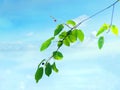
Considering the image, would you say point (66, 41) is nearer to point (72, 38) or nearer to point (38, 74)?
point (72, 38)

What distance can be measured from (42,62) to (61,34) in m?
0.47

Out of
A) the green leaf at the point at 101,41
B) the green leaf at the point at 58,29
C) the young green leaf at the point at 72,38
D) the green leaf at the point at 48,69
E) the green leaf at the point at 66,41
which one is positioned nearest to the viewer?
the green leaf at the point at 101,41

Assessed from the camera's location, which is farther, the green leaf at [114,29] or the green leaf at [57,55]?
the green leaf at [57,55]

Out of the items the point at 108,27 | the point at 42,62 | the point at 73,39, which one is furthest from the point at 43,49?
the point at 108,27

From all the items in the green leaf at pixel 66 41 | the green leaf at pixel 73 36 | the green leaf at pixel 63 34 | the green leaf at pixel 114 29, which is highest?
the green leaf at pixel 63 34

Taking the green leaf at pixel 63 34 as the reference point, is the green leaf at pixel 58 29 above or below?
below

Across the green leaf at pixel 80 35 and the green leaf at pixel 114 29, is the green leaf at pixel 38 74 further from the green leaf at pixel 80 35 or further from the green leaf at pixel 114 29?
the green leaf at pixel 114 29

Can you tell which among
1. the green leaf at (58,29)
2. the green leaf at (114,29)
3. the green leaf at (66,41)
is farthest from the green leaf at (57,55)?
the green leaf at (114,29)

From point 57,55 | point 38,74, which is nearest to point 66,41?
point 57,55

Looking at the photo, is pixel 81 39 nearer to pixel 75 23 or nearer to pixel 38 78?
pixel 75 23

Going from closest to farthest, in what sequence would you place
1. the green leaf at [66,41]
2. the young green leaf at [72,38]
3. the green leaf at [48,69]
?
the green leaf at [48,69] → the young green leaf at [72,38] → the green leaf at [66,41]

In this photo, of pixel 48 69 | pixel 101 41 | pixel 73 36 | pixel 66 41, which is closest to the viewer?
pixel 101 41

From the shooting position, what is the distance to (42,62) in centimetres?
419

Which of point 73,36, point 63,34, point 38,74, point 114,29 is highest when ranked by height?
point 63,34
